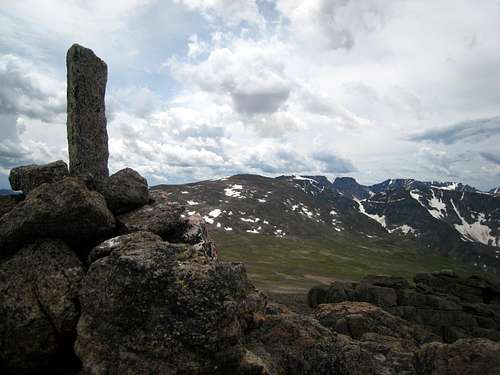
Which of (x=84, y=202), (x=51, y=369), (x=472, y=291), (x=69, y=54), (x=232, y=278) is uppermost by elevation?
(x=69, y=54)

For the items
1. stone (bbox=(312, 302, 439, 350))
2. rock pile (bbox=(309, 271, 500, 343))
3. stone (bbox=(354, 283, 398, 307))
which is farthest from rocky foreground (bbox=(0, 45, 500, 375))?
stone (bbox=(354, 283, 398, 307))

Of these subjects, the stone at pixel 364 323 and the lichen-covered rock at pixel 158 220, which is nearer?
the lichen-covered rock at pixel 158 220

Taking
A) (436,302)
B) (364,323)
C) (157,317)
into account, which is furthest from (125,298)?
(436,302)

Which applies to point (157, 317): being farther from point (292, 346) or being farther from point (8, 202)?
point (8, 202)

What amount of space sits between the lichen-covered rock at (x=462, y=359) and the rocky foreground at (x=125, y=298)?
0.16 feet

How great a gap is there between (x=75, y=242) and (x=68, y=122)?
8.87 meters

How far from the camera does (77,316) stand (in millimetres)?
14469

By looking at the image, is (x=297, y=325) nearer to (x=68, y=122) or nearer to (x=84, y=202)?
(x=84, y=202)

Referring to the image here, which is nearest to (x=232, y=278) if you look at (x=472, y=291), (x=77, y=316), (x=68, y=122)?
(x=77, y=316)

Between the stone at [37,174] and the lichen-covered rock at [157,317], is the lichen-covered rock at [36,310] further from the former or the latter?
the stone at [37,174]

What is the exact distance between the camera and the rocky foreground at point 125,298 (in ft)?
41.4

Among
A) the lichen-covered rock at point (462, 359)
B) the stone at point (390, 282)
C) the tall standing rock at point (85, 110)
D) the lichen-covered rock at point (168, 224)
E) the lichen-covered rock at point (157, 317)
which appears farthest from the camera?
the stone at point (390, 282)

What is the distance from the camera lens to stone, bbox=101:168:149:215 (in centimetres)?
2006

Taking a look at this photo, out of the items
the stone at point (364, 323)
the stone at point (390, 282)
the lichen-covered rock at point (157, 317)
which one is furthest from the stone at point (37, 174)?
the stone at point (390, 282)
